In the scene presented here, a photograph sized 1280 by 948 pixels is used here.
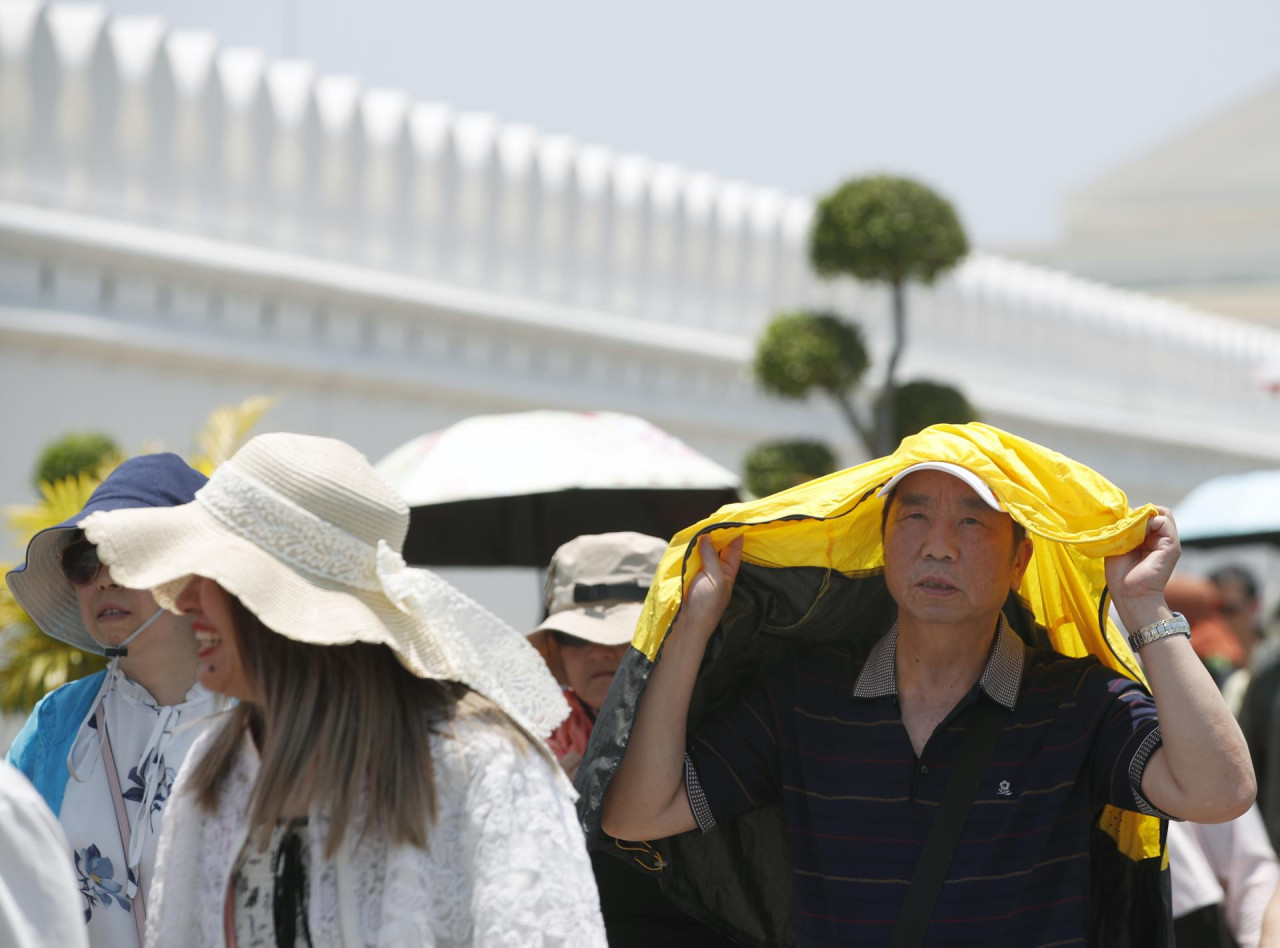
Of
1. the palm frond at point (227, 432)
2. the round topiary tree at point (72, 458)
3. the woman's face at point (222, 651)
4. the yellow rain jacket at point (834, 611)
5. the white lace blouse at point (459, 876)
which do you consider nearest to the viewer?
the white lace blouse at point (459, 876)

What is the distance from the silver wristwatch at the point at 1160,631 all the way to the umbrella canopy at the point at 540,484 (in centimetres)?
206

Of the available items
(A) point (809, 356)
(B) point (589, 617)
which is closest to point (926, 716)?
(B) point (589, 617)

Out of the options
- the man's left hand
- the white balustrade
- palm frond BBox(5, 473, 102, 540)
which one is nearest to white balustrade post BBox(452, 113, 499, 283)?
the white balustrade

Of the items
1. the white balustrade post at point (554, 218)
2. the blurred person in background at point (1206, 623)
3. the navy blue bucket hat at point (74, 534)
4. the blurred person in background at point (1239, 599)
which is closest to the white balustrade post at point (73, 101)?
the white balustrade post at point (554, 218)

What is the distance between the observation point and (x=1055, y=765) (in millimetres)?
2449

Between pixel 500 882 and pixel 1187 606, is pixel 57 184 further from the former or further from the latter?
pixel 500 882

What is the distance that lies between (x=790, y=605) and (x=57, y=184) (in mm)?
5319

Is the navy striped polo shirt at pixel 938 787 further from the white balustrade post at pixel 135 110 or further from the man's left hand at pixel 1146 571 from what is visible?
the white balustrade post at pixel 135 110

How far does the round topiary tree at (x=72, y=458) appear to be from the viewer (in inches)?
249

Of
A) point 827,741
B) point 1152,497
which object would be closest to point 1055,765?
point 827,741

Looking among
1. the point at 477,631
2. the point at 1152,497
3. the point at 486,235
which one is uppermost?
the point at 486,235

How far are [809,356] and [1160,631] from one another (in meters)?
5.45

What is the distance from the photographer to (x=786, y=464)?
7.68 m

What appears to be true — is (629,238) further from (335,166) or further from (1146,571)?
(1146,571)
